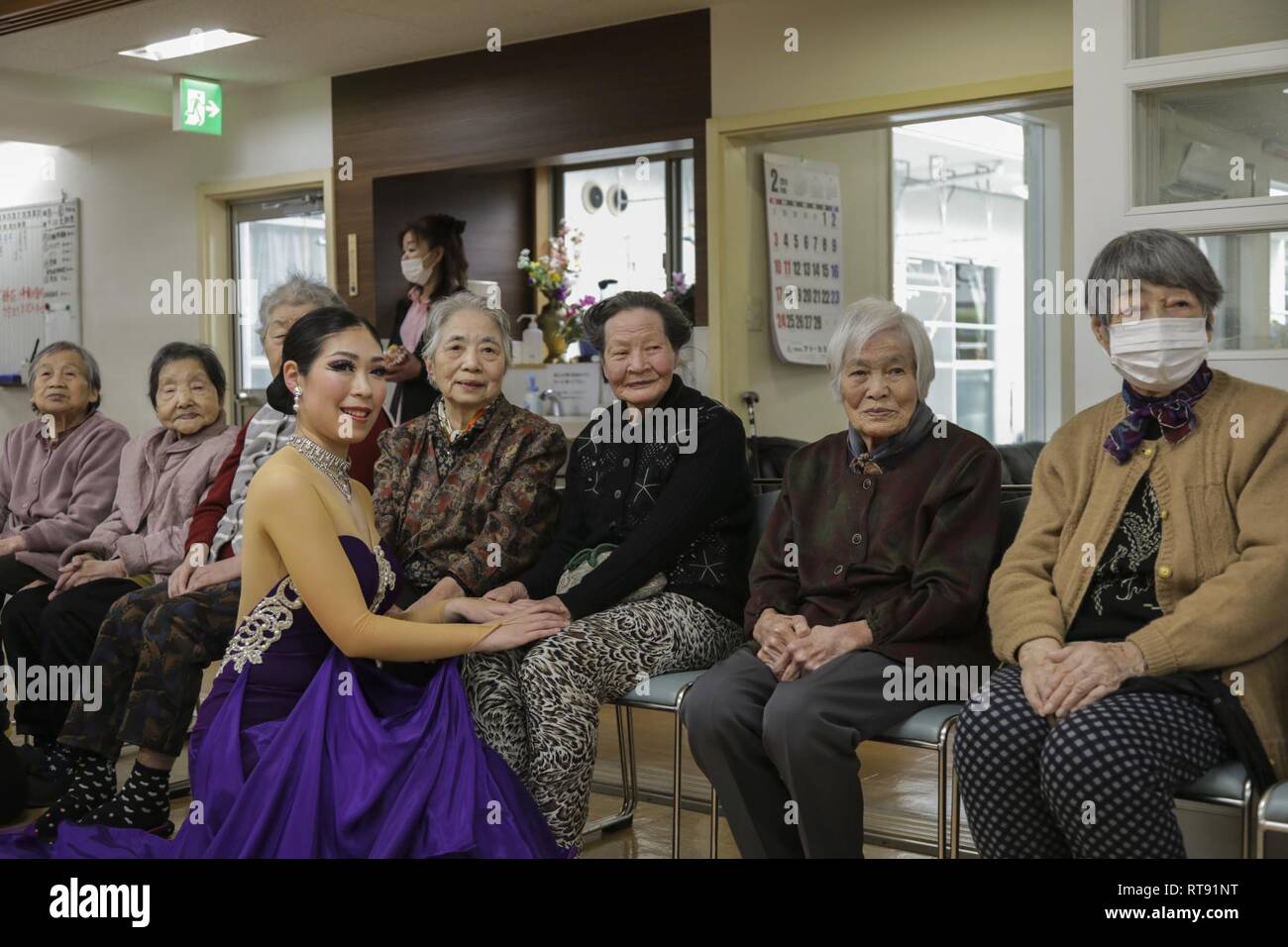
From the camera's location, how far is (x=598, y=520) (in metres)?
3.01

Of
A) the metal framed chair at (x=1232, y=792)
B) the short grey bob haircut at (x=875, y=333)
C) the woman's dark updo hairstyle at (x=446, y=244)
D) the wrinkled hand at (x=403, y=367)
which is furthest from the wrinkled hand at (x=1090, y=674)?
the woman's dark updo hairstyle at (x=446, y=244)

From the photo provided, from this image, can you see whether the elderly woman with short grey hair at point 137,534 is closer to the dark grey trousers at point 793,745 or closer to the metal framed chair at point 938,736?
the dark grey trousers at point 793,745

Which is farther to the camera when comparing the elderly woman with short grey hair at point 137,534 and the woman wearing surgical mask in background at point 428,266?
the woman wearing surgical mask in background at point 428,266

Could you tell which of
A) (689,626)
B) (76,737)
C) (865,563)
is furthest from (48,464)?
(865,563)

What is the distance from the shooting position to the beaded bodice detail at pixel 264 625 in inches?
91.4

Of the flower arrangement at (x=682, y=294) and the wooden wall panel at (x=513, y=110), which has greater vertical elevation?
the wooden wall panel at (x=513, y=110)

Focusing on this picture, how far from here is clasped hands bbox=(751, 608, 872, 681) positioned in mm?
2494

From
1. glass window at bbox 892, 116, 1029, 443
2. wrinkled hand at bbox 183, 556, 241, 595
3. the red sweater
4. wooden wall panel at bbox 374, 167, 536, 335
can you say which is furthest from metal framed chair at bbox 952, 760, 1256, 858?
glass window at bbox 892, 116, 1029, 443

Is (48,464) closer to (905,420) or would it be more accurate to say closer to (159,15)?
(159,15)

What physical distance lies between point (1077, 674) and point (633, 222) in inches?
175

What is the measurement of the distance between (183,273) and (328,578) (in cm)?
520

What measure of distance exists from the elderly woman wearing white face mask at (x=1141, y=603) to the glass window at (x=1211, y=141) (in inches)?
19.3

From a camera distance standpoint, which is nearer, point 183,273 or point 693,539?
point 693,539

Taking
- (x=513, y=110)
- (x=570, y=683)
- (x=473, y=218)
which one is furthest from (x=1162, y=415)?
(x=473, y=218)
